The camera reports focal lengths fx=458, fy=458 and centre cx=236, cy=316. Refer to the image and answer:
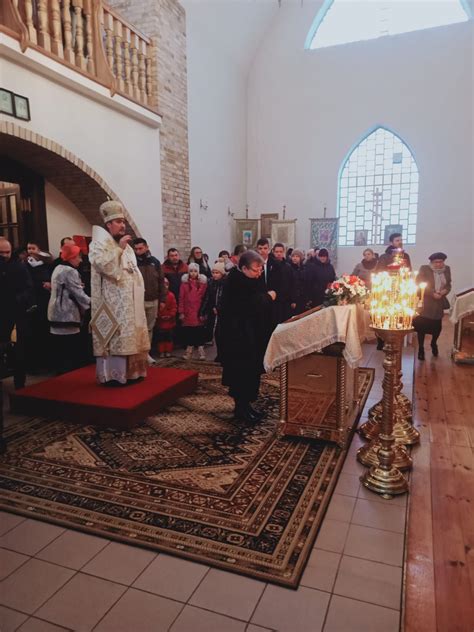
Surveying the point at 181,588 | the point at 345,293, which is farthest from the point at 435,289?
the point at 181,588

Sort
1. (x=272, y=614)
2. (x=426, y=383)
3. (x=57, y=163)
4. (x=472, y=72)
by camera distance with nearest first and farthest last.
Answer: (x=272, y=614), (x=426, y=383), (x=57, y=163), (x=472, y=72)

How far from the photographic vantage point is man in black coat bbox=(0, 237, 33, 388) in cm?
439

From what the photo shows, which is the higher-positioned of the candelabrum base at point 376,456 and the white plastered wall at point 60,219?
the white plastered wall at point 60,219

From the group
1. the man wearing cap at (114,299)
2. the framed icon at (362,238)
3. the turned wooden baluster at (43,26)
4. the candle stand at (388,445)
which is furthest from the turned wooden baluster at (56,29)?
the framed icon at (362,238)

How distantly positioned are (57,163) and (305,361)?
491cm

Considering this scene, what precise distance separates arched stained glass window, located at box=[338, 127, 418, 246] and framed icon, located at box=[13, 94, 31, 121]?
9.22 metres

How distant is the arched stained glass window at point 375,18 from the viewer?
11.6 meters

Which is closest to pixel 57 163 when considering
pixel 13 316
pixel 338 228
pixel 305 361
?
pixel 13 316

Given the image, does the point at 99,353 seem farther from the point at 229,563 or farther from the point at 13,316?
the point at 229,563

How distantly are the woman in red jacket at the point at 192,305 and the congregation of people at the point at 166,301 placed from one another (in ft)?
0.05

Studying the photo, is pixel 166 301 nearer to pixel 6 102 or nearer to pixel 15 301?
pixel 15 301

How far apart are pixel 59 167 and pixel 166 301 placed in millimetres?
2509

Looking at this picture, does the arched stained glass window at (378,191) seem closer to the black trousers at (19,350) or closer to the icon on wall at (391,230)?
the icon on wall at (391,230)

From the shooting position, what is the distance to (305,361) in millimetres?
3691
